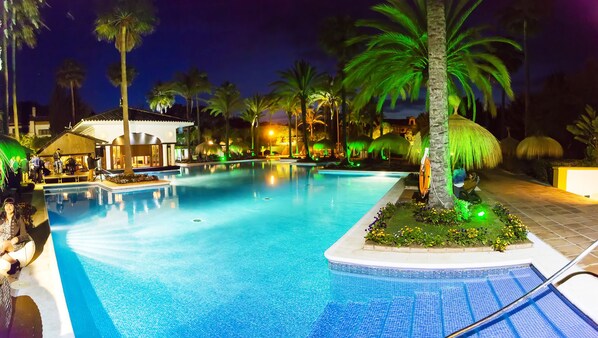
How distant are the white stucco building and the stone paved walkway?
2918 cm

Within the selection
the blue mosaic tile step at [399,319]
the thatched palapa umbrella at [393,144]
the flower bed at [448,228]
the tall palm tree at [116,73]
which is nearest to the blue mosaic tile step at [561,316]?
the flower bed at [448,228]

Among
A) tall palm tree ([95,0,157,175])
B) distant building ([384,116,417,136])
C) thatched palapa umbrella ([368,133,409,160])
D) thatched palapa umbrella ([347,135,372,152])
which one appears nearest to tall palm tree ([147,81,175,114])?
thatched palapa umbrella ([347,135,372,152])

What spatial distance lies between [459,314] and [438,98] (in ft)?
18.5

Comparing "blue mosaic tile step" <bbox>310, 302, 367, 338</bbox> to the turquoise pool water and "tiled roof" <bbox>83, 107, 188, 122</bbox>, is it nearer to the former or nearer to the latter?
the turquoise pool water

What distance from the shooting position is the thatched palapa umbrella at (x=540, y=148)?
25.3m

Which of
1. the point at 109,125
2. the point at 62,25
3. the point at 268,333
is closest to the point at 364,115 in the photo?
the point at 109,125

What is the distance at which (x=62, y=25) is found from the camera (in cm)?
4816

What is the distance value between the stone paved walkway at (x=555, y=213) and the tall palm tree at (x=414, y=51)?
357 cm

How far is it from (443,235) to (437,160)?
2.18 metres

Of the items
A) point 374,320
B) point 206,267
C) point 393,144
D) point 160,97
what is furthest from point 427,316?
point 160,97

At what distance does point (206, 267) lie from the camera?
30.6ft

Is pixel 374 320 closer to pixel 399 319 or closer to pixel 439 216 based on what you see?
pixel 399 319

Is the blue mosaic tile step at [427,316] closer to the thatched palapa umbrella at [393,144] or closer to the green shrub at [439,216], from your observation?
the green shrub at [439,216]

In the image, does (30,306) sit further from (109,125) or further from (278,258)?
(109,125)
